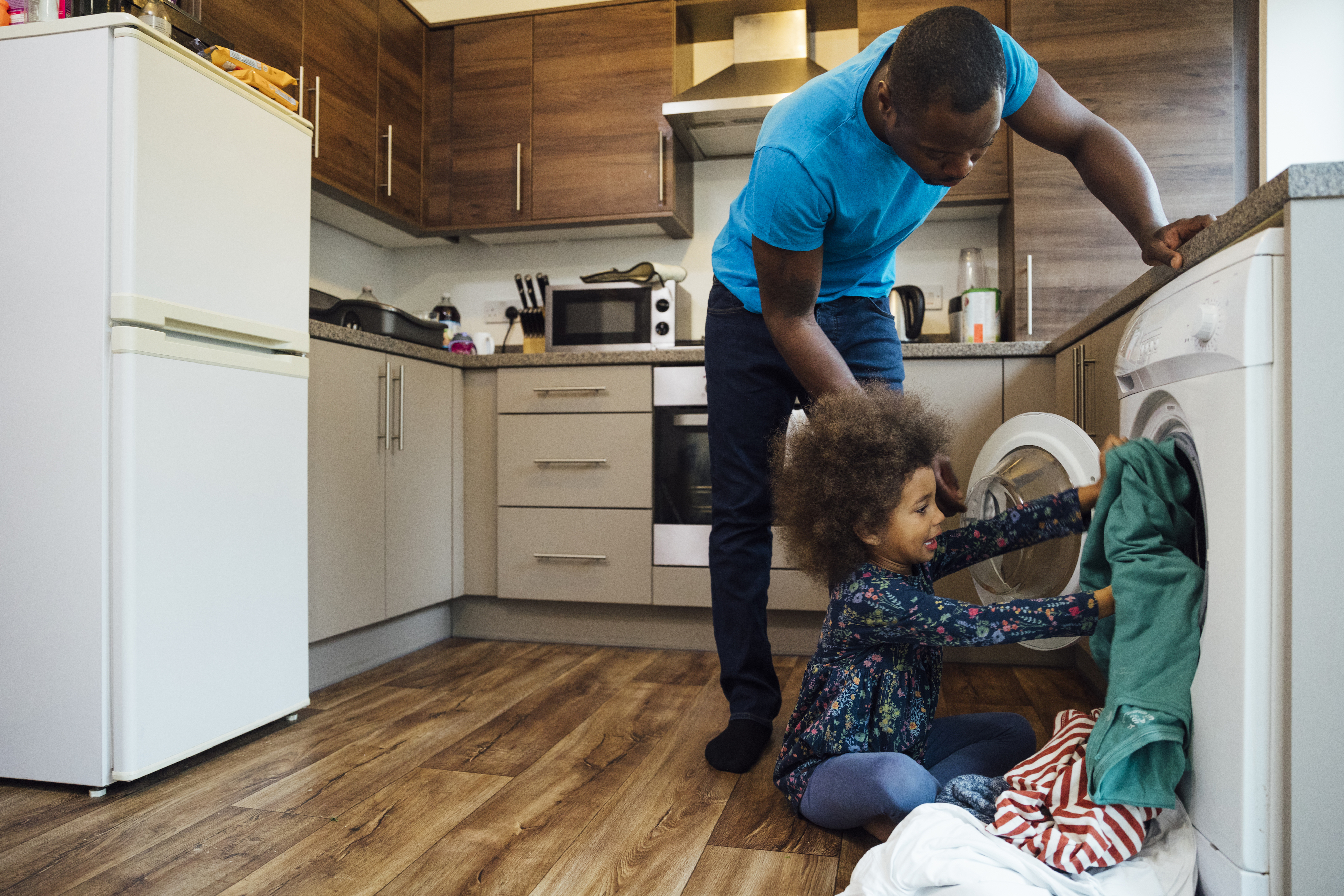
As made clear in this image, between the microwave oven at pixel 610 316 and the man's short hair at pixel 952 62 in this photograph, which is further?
the microwave oven at pixel 610 316

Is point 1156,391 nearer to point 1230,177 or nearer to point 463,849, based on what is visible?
point 463,849

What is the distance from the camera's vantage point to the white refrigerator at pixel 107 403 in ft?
4.44

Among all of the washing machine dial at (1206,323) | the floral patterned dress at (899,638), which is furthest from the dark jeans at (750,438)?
the washing machine dial at (1206,323)

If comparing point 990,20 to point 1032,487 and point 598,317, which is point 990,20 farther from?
point 1032,487

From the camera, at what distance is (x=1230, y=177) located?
7.88ft

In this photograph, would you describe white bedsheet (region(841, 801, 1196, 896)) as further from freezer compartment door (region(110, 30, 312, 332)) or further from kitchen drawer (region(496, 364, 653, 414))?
kitchen drawer (region(496, 364, 653, 414))

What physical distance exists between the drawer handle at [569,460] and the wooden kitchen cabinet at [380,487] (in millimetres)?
266

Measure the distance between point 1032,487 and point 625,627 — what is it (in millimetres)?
1320

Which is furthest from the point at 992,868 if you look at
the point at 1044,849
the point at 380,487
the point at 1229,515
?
the point at 380,487

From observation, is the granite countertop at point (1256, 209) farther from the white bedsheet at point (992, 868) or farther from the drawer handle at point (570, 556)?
the drawer handle at point (570, 556)

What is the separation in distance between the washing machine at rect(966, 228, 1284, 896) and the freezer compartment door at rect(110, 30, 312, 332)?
147 cm

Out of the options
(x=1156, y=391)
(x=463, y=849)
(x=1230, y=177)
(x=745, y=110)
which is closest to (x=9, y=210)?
(x=463, y=849)

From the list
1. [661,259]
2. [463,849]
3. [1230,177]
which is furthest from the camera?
[661,259]

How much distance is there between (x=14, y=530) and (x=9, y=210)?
0.52 meters
